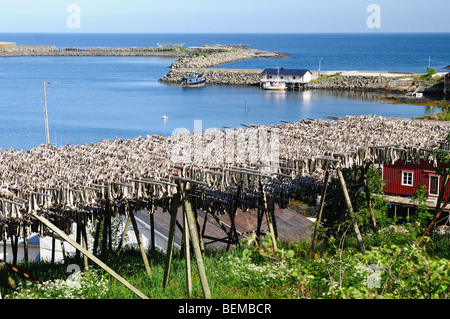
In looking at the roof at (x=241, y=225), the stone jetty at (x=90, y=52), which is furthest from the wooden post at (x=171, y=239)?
the stone jetty at (x=90, y=52)

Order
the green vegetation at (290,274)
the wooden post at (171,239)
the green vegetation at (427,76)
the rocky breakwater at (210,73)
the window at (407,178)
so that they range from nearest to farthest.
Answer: the green vegetation at (290,274)
the wooden post at (171,239)
the window at (407,178)
the green vegetation at (427,76)
the rocky breakwater at (210,73)

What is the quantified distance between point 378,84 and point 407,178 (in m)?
52.5

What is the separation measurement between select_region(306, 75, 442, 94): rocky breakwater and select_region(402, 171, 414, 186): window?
151 feet

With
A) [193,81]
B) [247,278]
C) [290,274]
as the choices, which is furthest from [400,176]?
[193,81]

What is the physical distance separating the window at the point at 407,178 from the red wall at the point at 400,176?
0.13 meters

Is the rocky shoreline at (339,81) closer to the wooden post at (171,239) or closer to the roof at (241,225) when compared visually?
the roof at (241,225)

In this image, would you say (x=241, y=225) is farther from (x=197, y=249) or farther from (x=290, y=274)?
(x=290, y=274)

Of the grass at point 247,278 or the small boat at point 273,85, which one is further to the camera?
the small boat at point 273,85

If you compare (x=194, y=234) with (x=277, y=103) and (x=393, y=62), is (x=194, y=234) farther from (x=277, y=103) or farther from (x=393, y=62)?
(x=393, y=62)

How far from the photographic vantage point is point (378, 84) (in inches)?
2931

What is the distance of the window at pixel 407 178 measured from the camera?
24.4 metres

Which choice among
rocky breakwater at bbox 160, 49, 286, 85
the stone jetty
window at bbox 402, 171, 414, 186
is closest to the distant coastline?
rocky breakwater at bbox 160, 49, 286, 85

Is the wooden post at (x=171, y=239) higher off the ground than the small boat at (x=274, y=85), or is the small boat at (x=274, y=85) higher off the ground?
the wooden post at (x=171, y=239)
